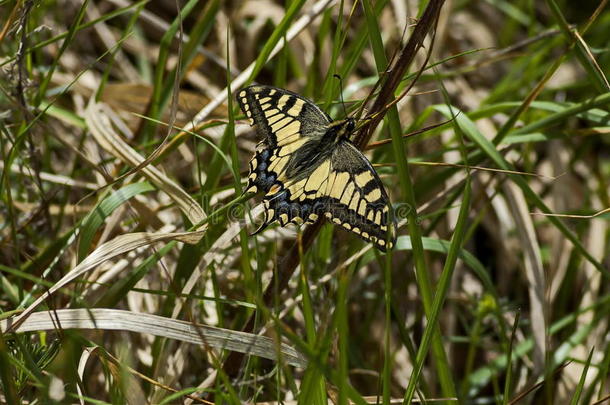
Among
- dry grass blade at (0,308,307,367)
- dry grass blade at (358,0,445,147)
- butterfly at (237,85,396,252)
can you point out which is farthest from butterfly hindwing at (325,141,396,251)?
dry grass blade at (0,308,307,367)

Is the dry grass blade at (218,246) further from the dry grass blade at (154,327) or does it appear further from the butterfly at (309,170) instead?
the dry grass blade at (154,327)

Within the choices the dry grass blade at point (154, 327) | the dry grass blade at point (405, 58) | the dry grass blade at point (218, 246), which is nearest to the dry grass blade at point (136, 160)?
the dry grass blade at point (218, 246)

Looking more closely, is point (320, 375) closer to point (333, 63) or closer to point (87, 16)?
point (333, 63)

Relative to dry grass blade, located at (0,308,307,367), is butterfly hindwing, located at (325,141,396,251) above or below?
above

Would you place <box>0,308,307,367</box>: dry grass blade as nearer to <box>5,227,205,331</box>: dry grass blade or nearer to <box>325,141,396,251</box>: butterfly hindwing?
<box>5,227,205,331</box>: dry grass blade

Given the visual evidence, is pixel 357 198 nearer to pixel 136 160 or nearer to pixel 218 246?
pixel 218 246

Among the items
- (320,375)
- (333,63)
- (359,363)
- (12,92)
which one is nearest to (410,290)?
(359,363)

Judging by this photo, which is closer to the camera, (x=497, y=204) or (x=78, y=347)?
(x=78, y=347)
